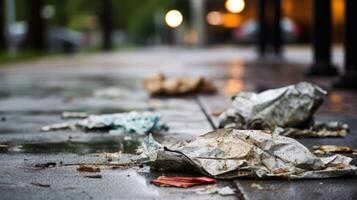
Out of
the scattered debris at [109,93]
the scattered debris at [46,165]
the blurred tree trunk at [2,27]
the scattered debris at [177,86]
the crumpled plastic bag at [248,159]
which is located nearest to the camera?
the crumpled plastic bag at [248,159]

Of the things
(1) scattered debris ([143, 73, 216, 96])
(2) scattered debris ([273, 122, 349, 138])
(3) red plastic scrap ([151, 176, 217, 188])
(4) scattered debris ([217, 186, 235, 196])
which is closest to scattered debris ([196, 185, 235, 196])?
(4) scattered debris ([217, 186, 235, 196])

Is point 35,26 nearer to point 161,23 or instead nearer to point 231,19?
point 231,19

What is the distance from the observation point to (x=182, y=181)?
4.62 m

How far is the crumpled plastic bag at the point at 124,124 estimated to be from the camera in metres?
7.02

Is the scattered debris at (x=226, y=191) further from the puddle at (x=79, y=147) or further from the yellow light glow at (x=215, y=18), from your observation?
the yellow light glow at (x=215, y=18)

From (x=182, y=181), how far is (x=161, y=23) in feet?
197

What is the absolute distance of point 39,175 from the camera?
488 cm

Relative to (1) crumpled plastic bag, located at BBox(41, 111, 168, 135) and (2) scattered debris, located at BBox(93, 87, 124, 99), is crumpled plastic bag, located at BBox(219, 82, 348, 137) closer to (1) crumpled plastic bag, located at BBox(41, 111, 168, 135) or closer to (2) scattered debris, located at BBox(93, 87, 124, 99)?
(1) crumpled plastic bag, located at BBox(41, 111, 168, 135)

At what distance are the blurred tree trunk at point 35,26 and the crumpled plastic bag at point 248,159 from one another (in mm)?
33931

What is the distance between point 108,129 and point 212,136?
2.20 m

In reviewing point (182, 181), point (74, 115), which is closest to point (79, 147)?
point (182, 181)

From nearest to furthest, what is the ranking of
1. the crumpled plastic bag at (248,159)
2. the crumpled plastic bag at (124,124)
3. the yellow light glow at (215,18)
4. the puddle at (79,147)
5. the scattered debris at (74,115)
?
the crumpled plastic bag at (248,159), the puddle at (79,147), the crumpled plastic bag at (124,124), the scattered debris at (74,115), the yellow light glow at (215,18)

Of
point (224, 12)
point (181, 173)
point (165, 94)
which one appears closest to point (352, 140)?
point (181, 173)

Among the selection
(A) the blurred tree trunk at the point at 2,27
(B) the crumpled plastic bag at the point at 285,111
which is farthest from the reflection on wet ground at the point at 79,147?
(A) the blurred tree trunk at the point at 2,27
